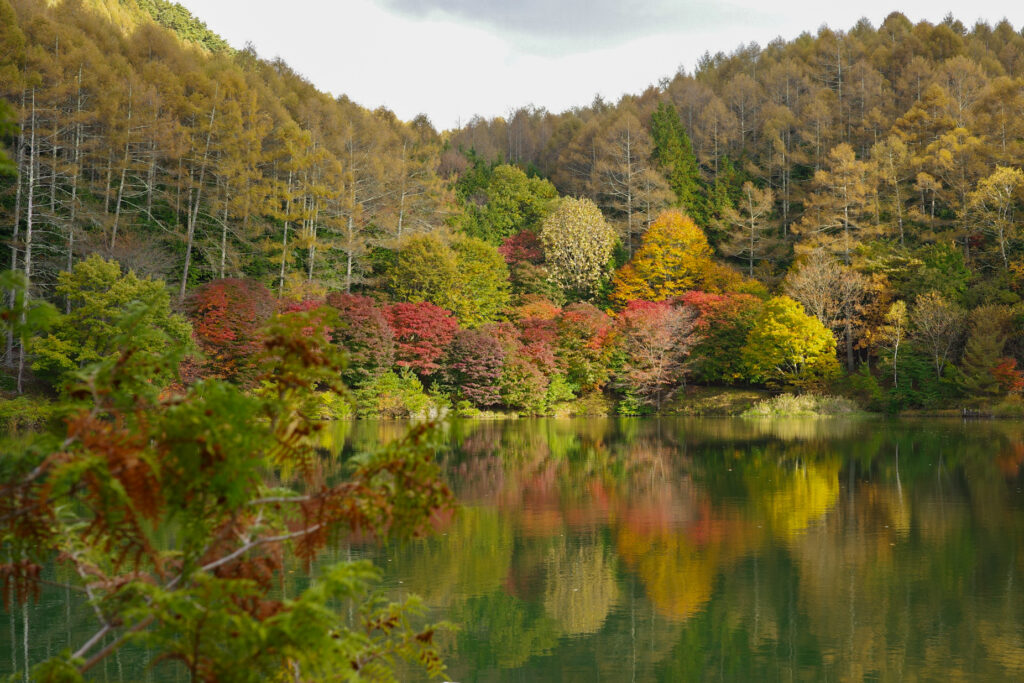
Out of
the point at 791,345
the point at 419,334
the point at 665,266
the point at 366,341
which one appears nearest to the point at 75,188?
the point at 366,341

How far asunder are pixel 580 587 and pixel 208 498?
5.87 m

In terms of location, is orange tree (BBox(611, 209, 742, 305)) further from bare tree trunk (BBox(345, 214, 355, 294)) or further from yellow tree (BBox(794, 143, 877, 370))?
bare tree trunk (BBox(345, 214, 355, 294))

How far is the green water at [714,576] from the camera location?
5.90 meters

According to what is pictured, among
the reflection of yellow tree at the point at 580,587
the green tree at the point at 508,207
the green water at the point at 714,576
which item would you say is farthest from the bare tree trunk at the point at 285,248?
the reflection of yellow tree at the point at 580,587

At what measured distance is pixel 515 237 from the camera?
142ft

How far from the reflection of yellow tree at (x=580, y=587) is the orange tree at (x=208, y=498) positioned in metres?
4.44

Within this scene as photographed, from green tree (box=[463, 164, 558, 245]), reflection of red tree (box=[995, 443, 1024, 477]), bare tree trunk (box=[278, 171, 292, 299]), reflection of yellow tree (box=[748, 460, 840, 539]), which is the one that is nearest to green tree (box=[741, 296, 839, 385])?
green tree (box=[463, 164, 558, 245])

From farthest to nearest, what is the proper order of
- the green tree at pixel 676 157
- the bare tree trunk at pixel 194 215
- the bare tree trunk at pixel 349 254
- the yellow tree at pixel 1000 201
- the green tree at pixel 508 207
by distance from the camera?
the green tree at pixel 676 157
the green tree at pixel 508 207
the bare tree trunk at pixel 349 254
the yellow tree at pixel 1000 201
the bare tree trunk at pixel 194 215

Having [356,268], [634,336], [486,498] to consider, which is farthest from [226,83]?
[486,498]

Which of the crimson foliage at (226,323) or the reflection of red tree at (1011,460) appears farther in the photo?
the crimson foliage at (226,323)

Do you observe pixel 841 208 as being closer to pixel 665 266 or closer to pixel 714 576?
pixel 665 266

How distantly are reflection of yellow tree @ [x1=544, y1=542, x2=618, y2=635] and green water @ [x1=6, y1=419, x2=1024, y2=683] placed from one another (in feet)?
0.09

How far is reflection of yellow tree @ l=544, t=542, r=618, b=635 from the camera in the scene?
22.6 ft

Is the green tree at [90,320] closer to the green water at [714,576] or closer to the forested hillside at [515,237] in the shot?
the forested hillside at [515,237]
